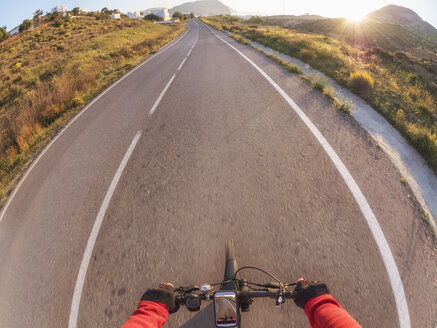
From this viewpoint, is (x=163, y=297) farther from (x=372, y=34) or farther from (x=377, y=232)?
(x=372, y=34)

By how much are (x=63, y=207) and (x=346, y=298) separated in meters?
4.81

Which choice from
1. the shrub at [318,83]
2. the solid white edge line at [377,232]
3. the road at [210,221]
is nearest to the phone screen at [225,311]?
the road at [210,221]

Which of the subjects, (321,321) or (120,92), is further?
(120,92)

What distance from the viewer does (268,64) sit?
9.72m

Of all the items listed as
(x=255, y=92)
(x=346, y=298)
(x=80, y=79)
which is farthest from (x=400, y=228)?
(x=80, y=79)

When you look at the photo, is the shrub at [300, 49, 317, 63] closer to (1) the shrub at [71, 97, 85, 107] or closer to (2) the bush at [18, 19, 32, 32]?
(1) the shrub at [71, 97, 85, 107]

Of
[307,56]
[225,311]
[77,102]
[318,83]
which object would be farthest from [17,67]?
[225,311]

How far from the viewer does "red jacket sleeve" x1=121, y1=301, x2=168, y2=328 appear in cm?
151

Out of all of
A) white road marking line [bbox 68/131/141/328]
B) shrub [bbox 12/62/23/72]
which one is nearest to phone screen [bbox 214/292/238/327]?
white road marking line [bbox 68/131/141/328]

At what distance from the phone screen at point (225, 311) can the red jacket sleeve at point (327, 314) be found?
0.64 meters

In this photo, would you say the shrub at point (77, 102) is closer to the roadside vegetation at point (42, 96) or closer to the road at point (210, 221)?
the roadside vegetation at point (42, 96)

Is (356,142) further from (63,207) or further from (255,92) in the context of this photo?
(63,207)

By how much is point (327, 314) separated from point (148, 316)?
1381mm

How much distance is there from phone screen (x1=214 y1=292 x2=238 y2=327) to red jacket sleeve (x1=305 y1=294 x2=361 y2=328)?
2.10 ft
